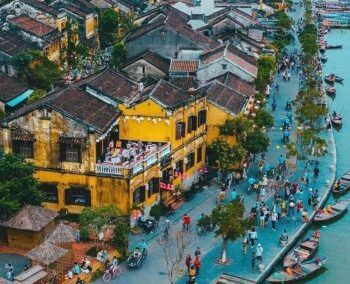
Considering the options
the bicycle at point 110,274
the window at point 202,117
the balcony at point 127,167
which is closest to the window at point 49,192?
the balcony at point 127,167

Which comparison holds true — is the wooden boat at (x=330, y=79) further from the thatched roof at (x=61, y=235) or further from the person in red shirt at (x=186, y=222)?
the thatched roof at (x=61, y=235)

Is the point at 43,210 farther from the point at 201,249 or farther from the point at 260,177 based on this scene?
the point at 260,177

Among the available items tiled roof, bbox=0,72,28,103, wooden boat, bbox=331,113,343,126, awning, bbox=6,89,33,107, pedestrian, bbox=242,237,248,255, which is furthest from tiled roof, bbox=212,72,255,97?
pedestrian, bbox=242,237,248,255

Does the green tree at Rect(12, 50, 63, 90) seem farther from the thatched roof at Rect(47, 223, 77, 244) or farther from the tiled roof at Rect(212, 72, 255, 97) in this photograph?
the thatched roof at Rect(47, 223, 77, 244)

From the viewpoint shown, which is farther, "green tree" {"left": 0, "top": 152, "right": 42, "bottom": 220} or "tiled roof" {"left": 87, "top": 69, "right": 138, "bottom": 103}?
"tiled roof" {"left": 87, "top": 69, "right": 138, "bottom": 103}

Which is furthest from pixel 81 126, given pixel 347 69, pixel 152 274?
pixel 347 69

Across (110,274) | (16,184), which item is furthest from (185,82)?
(110,274)
